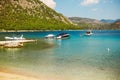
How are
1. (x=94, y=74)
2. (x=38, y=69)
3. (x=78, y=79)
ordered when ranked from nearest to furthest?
(x=78, y=79)
(x=94, y=74)
(x=38, y=69)

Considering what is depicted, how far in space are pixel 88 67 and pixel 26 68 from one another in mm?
9435

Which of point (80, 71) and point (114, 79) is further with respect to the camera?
point (80, 71)

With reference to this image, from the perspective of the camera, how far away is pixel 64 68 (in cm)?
3991

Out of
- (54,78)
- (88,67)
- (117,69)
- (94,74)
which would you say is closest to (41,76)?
(54,78)

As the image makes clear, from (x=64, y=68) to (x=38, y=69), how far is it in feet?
13.0

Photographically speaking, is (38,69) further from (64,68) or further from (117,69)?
(117,69)

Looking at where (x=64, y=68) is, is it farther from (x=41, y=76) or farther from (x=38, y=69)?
(x=41, y=76)

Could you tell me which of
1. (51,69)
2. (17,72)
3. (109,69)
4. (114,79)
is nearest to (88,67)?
(109,69)

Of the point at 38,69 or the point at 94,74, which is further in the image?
the point at 38,69

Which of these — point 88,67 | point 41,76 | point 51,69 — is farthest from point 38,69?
point 88,67

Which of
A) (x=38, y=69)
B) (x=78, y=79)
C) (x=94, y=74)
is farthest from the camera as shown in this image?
(x=38, y=69)

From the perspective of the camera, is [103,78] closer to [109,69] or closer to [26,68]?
[109,69]

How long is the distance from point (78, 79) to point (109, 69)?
889cm

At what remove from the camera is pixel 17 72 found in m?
36.1
